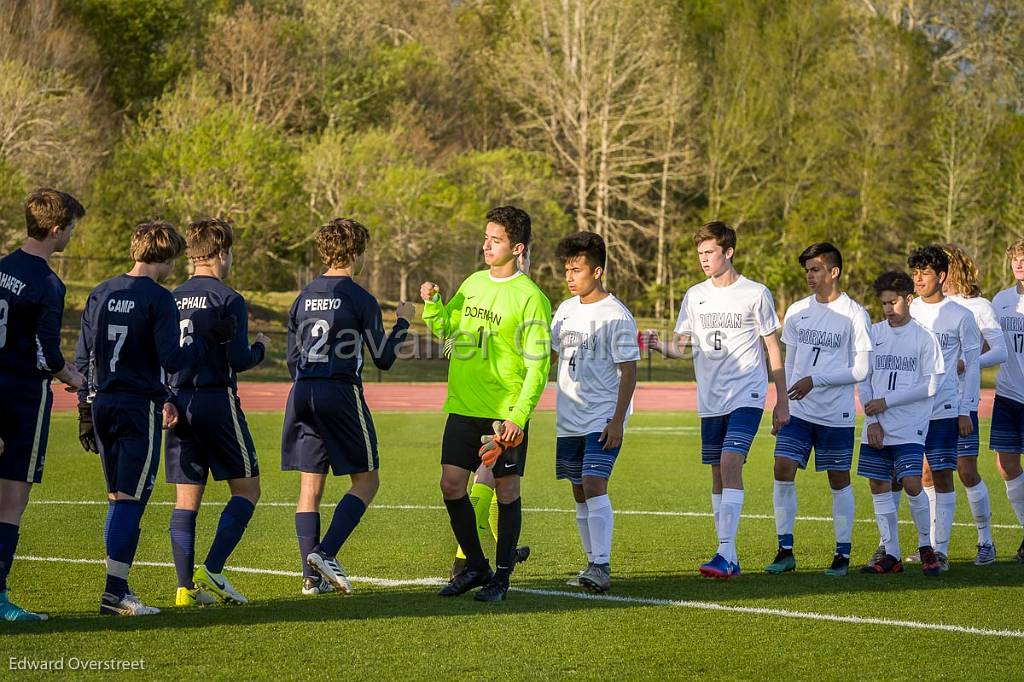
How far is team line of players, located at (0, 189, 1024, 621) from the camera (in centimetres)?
651

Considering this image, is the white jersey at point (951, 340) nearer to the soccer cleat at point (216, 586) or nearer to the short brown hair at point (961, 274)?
the short brown hair at point (961, 274)

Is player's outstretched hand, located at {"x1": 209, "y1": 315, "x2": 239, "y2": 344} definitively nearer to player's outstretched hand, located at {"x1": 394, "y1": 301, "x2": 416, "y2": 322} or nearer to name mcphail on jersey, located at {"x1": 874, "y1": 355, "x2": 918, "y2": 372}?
player's outstretched hand, located at {"x1": 394, "y1": 301, "x2": 416, "y2": 322}

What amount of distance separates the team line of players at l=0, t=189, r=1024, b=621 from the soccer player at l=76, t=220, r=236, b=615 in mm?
12

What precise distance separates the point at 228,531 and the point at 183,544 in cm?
25

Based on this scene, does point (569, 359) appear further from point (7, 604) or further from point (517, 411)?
point (7, 604)

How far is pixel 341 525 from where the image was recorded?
7301 millimetres

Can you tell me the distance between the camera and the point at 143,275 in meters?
6.64

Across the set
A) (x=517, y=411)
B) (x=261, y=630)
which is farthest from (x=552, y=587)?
(x=261, y=630)

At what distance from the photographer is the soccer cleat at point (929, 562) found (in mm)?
8148

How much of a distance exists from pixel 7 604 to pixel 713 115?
4871 centimetres

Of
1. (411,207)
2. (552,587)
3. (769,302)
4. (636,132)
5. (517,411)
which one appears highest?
(636,132)

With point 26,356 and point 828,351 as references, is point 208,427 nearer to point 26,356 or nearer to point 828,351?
point 26,356

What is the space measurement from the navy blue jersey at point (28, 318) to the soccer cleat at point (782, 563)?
4.48 metres

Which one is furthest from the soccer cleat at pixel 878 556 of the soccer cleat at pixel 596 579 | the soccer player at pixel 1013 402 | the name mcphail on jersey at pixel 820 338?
the soccer cleat at pixel 596 579
